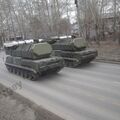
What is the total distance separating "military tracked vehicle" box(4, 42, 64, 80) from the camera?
480 inches

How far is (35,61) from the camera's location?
12359 mm

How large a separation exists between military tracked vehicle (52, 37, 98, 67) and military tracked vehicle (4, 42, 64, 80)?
6.39 ft

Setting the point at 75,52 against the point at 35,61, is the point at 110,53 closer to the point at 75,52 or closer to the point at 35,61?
the point at 75,52

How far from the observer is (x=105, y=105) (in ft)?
25.2

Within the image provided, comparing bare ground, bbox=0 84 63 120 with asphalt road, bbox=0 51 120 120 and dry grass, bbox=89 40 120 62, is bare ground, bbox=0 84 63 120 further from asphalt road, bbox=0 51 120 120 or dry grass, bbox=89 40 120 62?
dry grass, bbox=89 40 120 62

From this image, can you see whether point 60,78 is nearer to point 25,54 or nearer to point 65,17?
point 25,54

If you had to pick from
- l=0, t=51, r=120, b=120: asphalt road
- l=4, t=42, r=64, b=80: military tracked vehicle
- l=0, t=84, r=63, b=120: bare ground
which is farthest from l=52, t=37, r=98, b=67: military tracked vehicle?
l=0, t=84, r=63, b=120: bare ground

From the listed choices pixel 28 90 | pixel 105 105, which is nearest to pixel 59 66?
pixel 28 90

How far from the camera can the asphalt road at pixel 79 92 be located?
23.9 ft

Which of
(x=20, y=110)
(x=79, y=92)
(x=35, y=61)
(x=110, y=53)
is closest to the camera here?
(x=20, y=110)

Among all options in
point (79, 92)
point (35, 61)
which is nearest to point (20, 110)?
point (79, 92)

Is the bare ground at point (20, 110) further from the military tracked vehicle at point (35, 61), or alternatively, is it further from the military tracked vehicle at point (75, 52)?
the military tracked vehicle at point (75, 52)

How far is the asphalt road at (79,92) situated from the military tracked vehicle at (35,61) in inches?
18.7

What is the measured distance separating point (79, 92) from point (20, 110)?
3072 mm
